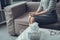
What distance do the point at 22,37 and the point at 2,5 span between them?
215cm

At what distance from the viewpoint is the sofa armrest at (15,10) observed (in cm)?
248

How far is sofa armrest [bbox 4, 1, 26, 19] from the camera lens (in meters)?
2.48

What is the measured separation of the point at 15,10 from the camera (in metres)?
2.57

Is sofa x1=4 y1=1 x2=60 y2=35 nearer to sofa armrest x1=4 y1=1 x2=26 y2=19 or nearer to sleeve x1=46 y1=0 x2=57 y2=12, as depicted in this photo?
sofa armrest x1=4 y1=1 x2=26 y2=19

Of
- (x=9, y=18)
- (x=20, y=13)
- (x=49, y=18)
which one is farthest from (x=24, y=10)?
(x=49, y=18)

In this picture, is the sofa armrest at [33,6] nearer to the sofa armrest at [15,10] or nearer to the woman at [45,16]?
the sofa armrest at [15,10]

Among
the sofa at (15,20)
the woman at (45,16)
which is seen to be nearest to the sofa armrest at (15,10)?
the sofa at (15,20)

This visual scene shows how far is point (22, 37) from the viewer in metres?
1.42

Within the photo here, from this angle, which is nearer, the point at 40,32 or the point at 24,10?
the point at 40,32

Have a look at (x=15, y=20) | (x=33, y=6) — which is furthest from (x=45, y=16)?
(x=33, y=6)

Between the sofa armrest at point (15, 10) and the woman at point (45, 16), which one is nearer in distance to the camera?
the woman at point (45, 16)

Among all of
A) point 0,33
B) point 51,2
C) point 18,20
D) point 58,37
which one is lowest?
point 0,33

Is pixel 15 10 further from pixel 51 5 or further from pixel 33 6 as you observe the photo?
pixel 51 5

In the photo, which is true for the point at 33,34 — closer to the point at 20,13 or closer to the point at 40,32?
the point at 40,32
